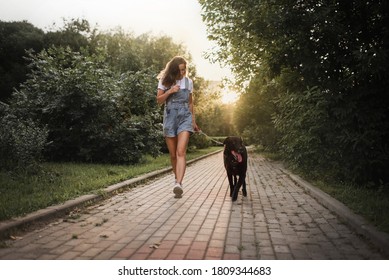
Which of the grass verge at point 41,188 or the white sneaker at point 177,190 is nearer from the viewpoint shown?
the grass verge at point 41,188

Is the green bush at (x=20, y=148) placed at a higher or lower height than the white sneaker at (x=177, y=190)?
higher

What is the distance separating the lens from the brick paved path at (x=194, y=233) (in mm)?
3264

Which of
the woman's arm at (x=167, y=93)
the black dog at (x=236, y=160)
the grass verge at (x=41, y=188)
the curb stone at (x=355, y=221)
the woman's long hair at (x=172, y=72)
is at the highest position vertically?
the woman's long hair at (x=172, y=72)

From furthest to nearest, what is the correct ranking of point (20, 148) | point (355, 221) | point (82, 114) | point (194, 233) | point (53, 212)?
1. point (82, 114)
2. point (20, 148)
3. point (53, 212)
4. point (355, 221)
5. point (194, 233)

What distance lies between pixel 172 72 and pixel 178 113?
0.74 meters

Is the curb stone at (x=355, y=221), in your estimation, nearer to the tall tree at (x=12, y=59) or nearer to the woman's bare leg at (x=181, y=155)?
the woman's bare leg at (x=181, y=155)

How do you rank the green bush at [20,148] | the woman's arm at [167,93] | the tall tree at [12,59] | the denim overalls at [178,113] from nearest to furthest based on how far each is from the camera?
the woman's arm at [167,93] < the denim overalls at [178,113] < the green bush at [20,148] < the tall tree at [12,59]

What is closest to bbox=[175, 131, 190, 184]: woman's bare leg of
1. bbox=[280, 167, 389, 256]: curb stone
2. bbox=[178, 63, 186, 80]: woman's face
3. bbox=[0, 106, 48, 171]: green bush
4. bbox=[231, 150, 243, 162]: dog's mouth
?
bbox=[231, 150, 243, 162]: dog's mouth

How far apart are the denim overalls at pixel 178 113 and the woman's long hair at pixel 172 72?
201 mm

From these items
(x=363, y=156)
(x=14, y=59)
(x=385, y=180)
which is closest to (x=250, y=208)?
(x=363, y=156)

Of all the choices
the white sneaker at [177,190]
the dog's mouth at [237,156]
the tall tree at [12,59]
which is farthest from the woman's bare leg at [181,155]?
the tall tree at [12,59]

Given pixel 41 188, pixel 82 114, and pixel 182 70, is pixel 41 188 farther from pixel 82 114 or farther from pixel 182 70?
pixel 82 114

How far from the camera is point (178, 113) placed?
620cm

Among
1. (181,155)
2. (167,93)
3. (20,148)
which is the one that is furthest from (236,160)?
(20,148)
